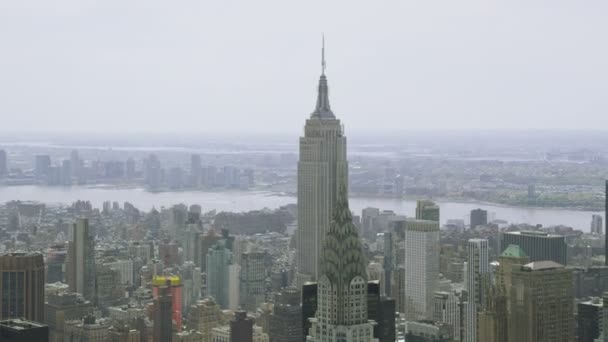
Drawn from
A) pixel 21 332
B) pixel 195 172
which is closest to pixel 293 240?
pixel 195 172

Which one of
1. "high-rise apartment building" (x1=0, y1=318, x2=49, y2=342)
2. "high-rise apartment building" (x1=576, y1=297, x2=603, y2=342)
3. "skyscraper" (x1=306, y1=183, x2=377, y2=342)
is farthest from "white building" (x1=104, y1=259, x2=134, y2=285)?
"skyscraper" (x1=306, y1=183, x2=377, y2=342)

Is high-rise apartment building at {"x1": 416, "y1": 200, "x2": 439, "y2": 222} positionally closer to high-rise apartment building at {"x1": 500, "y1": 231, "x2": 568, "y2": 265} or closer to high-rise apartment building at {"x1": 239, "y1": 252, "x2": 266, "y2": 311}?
high-rise apartment building at {"x1": 500, "y1": 231, "x2": 568, "y2": 265}

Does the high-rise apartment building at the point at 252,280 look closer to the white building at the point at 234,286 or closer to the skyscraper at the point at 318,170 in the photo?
the white building at the point at 234,286

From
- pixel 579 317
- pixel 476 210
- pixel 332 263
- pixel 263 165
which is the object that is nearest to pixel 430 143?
pixel 476 210

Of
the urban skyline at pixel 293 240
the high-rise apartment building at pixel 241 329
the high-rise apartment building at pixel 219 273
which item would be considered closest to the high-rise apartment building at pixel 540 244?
the urban skyline at pixel 293 240

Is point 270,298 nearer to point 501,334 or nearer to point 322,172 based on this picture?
point 322,172

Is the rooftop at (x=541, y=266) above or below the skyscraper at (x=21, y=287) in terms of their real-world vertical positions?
above

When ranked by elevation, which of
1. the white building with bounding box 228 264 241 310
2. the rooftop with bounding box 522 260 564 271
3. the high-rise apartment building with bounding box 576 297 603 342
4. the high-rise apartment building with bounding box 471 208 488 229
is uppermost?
the high-rise apartment building with bounding box 471 208 488 229

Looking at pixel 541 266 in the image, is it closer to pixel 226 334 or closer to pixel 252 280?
pixel 226 334
